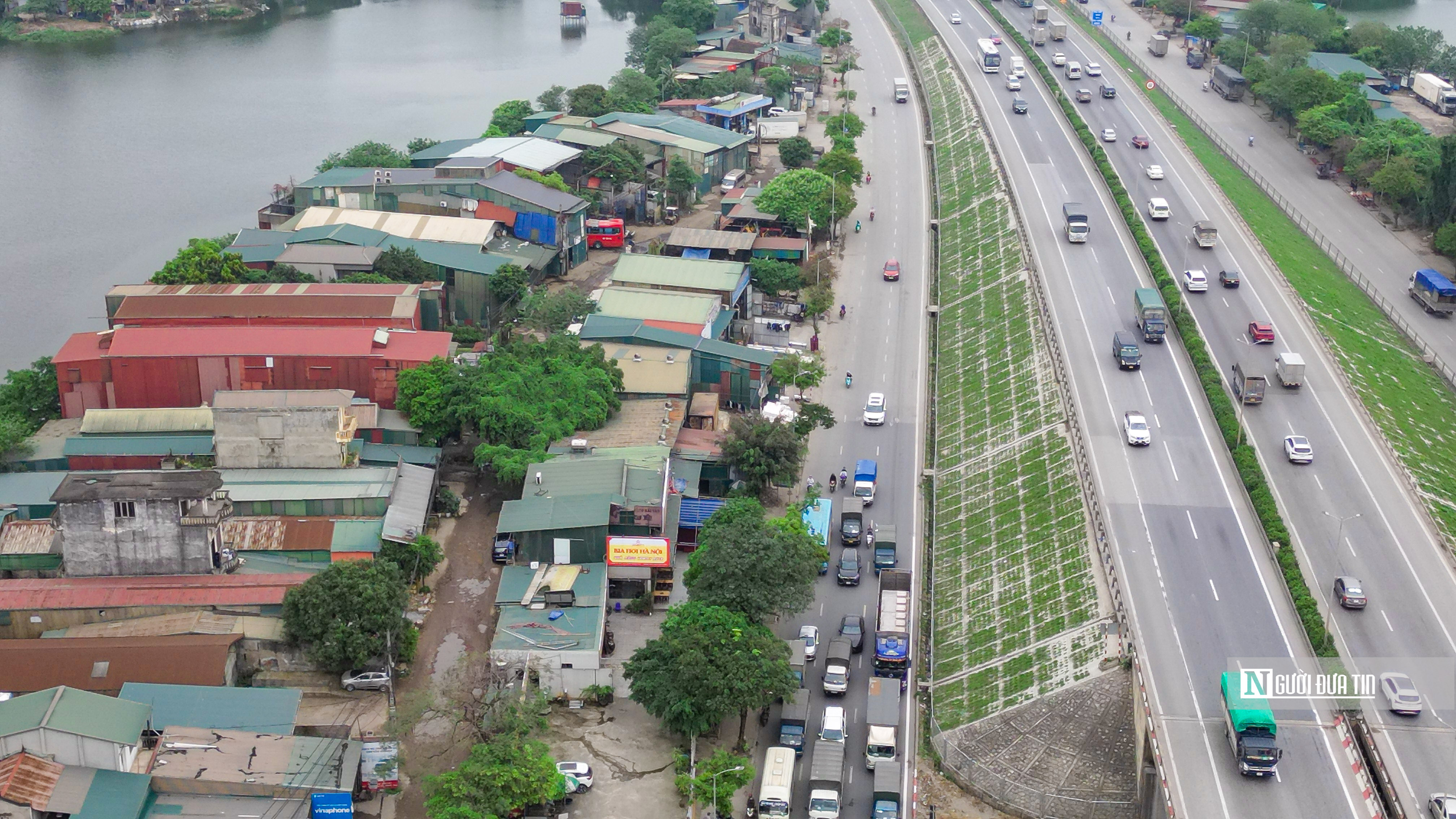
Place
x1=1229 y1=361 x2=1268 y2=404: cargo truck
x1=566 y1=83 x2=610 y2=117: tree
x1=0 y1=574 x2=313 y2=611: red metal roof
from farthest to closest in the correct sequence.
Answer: x1=566 y1=83 x2=610 y2=117: tree
x1=1229 y1=361 x2=1268 y2=404: cargo truck
x1=0 y1=574 x2=313 y2=611: red metal roof

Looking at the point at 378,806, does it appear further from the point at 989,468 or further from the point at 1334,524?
the point at 1334,524

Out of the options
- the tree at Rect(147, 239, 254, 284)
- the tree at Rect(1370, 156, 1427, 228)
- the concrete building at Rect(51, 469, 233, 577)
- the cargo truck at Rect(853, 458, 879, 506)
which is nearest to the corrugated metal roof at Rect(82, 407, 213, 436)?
the concrete building at Rect(51, 469, 233, 577)

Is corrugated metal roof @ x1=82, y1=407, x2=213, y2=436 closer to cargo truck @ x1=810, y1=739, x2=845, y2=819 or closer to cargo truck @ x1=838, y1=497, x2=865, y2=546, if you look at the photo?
cargo truck @ x1=838, y1=497, x2=865, y2=546

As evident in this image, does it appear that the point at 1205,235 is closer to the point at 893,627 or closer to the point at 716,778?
the point at 893,627

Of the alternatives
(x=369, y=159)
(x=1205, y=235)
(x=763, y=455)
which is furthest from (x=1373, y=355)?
(x=369, y=159)

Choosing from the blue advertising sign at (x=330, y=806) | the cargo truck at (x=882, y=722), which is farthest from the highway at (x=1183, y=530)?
the blue advertising sign at (x=330, y=806)

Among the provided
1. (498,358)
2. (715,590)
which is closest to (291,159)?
(498,358)

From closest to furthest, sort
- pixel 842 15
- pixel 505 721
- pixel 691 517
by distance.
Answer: pixel 505 721 → pixel 691 517 → pixel 842 15
